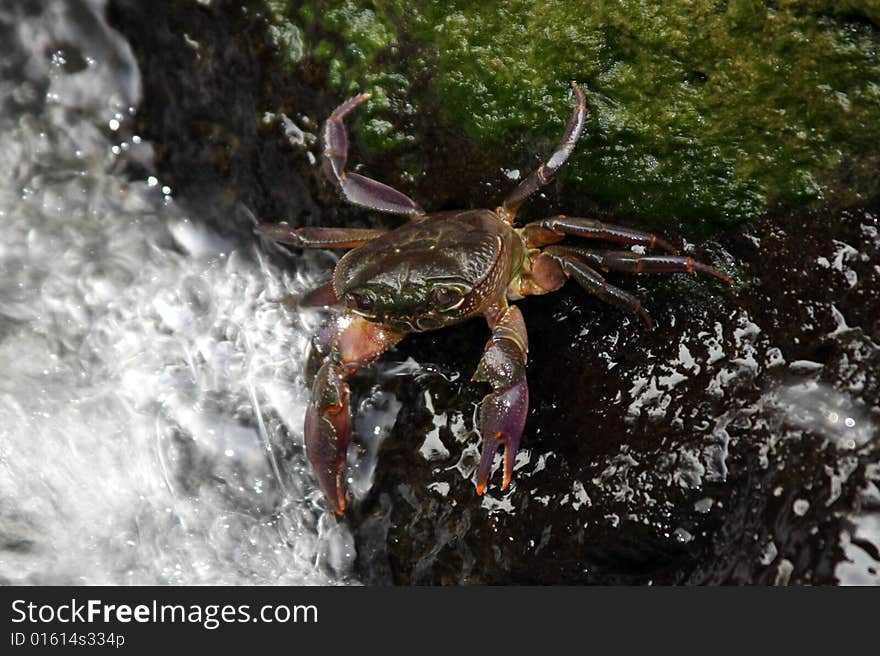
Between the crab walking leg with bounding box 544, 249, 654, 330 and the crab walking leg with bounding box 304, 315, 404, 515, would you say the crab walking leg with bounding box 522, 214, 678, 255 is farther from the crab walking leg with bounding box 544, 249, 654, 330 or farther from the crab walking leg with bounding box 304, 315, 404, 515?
the crab walking leg with bounding box 304, 315, 404, 515

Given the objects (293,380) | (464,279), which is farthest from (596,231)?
(293,380)

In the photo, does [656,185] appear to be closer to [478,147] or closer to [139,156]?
[478,147]

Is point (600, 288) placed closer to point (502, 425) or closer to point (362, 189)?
point (502, 425)

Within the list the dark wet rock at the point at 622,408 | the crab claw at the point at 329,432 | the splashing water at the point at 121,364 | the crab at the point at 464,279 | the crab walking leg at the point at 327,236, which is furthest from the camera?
the splashing water at the point at 121,364

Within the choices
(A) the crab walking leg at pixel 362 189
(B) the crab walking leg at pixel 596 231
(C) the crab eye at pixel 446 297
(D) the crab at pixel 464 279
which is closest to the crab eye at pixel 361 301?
(D) the crab at pixel 464 279

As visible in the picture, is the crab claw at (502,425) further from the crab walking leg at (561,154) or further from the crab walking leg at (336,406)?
the crab walking leg at (561,154)

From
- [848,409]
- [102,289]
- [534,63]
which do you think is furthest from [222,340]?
[848,409]
